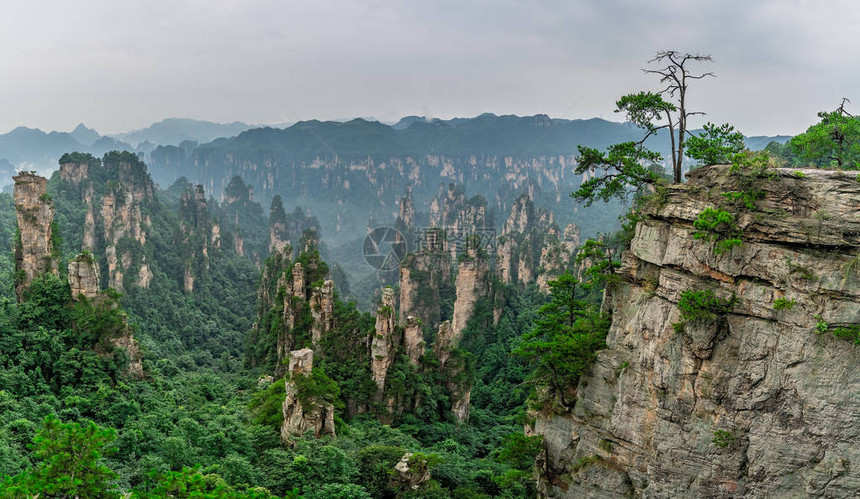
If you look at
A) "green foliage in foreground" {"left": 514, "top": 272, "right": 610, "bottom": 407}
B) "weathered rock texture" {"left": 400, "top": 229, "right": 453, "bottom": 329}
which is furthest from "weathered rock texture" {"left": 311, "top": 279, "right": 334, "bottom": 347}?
"weathered rock texture" {"left": 400, "top": 229, "right": 453, "bottom": 329}

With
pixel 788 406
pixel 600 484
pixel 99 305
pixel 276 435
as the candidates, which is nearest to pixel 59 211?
pixel 99 305

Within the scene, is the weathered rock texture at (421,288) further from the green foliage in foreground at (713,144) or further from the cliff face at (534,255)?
the green foliage in foreground at (713,144)

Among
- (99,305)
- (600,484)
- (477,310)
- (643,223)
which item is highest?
(643,223)

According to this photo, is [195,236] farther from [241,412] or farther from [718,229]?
[718,229]

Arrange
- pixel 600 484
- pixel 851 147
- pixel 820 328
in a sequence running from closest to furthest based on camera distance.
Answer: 1. pixel 820 328
2. pixel 600 484
3. pixel 851 147

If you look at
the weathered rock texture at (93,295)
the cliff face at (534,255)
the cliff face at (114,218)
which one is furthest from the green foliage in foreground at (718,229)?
the cliff face at (114,218)

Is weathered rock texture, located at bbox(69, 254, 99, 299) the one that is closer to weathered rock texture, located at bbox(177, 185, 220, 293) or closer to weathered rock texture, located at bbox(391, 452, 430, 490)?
weathered rock texture, located at bbox(391, 452, 430, 490)

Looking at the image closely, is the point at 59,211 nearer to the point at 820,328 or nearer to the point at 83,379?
the point at 83,379
